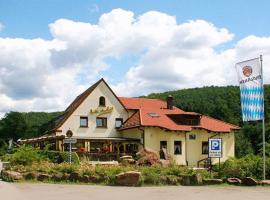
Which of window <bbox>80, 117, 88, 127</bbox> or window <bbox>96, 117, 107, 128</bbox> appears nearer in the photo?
window <bbox>80, 117, 88, 127</bbox>

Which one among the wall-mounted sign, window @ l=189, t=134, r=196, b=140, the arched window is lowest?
window @ l=189, t=134, r=196, b=140

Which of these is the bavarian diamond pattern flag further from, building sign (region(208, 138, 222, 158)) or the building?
the building

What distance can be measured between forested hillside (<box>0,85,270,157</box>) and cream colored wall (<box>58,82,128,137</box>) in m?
10.9

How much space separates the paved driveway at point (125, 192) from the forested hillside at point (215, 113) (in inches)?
1555

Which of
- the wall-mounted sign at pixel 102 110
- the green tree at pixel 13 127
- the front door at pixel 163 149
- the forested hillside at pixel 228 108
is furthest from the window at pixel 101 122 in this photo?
the green tree at pixel 13 127

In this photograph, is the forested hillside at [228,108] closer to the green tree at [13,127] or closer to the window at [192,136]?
the window at [192,136]

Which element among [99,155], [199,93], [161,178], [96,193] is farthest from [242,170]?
[199,93]

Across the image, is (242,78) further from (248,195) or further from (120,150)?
(120,150)

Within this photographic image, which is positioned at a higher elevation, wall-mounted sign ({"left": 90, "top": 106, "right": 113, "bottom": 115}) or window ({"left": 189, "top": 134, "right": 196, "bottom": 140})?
wall-mounted sign ({"left": 90, "top": 106, "right": 113, "bottom": 115})

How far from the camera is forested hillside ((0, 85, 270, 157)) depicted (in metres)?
68.9

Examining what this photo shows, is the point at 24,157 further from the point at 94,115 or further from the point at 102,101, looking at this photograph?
the point at 102,101

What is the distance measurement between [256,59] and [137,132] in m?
26.9

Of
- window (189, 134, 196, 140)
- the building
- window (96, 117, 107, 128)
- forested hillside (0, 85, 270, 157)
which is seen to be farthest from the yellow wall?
forested hillside (0, 85, 270, 157)

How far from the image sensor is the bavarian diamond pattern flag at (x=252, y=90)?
22.6 m
